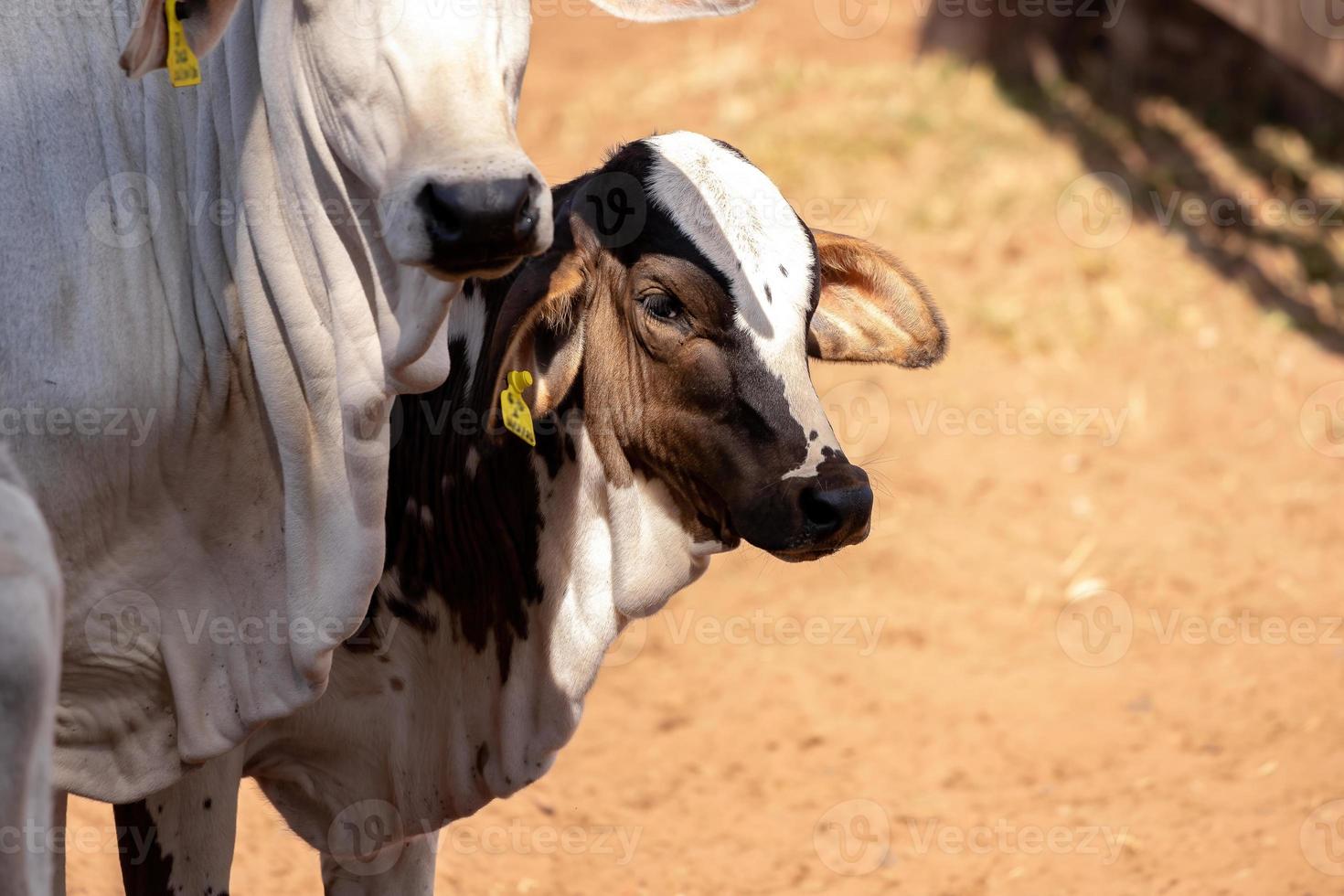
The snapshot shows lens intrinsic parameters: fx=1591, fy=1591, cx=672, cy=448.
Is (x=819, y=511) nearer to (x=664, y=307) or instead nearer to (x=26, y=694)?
(x=664, y=307)

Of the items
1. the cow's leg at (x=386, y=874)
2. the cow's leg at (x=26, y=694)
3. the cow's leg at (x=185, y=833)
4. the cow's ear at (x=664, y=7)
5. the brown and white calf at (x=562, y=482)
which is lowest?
the cow's leg at (x=386, y=874)

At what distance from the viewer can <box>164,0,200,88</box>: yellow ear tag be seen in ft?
8.40

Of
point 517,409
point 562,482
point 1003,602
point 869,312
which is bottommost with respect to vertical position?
point 1003,602

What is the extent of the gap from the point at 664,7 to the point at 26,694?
1671 millimetres

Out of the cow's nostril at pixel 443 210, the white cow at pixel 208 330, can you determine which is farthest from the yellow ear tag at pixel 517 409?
the cow's nostril at pixel 443 210

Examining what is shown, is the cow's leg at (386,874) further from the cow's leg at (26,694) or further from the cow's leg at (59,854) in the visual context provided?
the cow's leg at (26,694)

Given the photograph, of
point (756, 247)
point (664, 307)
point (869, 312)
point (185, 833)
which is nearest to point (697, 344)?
point (664, 307)

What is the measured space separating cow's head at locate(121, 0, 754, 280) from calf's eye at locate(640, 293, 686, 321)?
68 cm

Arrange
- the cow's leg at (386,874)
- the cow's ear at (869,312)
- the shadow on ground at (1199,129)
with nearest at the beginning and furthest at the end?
the cow's ear at (869,312)
the cow's leg at (386,874)
the shadow on ground at (1199,129)

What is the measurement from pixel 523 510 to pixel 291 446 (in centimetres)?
64

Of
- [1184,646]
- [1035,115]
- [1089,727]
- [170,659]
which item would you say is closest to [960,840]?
[1089,727]

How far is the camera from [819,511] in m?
3.01

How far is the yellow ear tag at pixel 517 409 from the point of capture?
9.97ft

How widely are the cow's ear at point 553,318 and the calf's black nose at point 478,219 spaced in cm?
68
